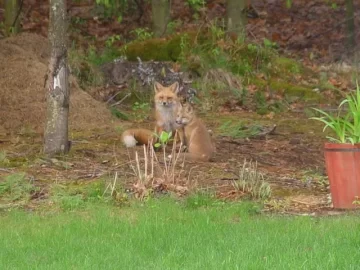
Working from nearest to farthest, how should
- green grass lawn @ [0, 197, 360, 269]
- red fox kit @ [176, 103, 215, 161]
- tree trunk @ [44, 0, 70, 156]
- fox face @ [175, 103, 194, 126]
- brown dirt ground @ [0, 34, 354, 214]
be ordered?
green grass lawn @ [0, 197, 360, 269] < brown dirt ground @ [0, 34, 354, 214] < tree trunk @ [44, 0, 70, 156] < red fox kit @ [176, 103, 215, 161] < fox face @ [175, 103, 194, 126]

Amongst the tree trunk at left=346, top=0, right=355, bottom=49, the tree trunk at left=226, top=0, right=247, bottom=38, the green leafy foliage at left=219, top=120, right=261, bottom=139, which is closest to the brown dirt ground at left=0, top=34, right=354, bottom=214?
the green leafy foliage at left=219, top=120, right=261, bottom=139

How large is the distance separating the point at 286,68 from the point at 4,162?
363 inches

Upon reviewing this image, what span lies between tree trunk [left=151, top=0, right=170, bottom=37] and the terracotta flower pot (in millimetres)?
12458

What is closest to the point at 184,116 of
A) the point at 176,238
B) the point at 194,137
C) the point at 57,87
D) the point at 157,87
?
the point at 194,137

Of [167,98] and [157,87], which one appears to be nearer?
[167,98]

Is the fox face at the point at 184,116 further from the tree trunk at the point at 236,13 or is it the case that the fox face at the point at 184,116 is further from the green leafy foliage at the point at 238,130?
the tree trunk at the point at 236,13

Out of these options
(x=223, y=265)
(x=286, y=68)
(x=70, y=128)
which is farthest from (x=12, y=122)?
(x=223, y=265)

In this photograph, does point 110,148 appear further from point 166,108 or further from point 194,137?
point 166,108

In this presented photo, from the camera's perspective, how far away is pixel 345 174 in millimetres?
9633

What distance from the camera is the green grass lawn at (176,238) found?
23.4ft

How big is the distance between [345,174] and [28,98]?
24.0 ft

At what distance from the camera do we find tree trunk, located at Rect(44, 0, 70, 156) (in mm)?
11961

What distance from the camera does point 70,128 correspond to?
15086 millimetres

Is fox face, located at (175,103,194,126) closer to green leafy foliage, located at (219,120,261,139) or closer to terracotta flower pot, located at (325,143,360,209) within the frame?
green leafy foliage, located at (219,120,261,139)
